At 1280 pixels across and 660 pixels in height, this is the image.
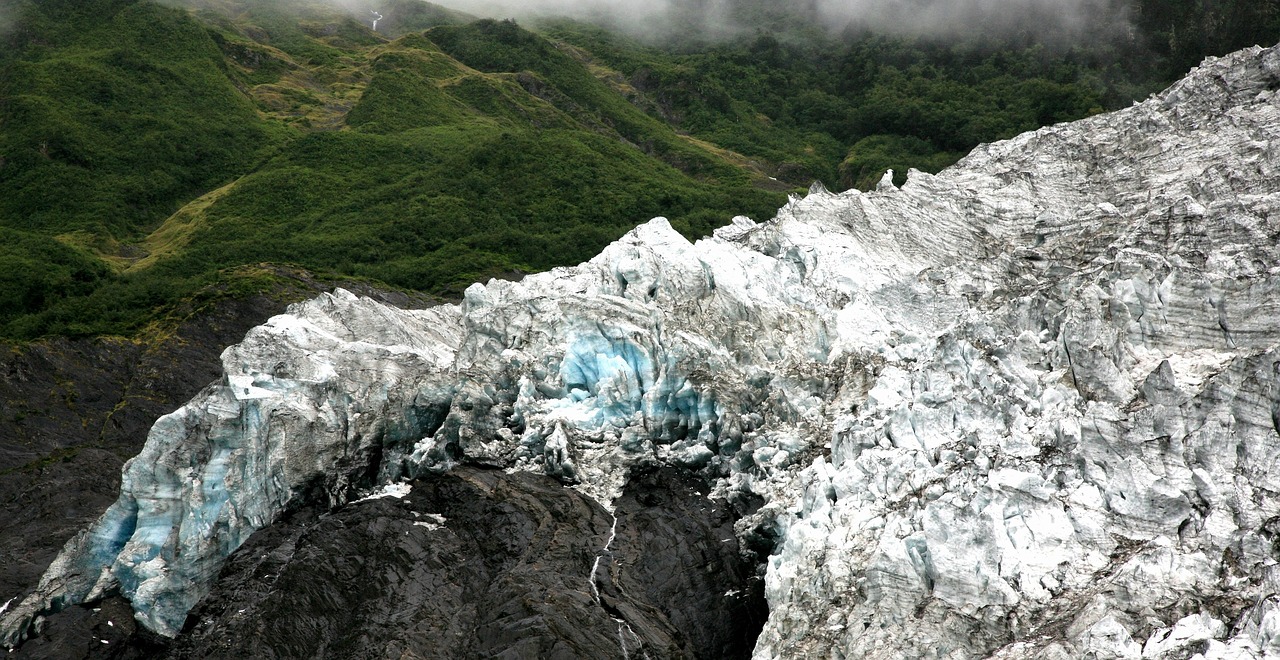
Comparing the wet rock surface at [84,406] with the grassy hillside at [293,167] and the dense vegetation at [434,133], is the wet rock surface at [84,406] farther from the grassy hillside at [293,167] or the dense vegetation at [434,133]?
the dense vegetation at [434,133]

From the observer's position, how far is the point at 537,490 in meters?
36.0

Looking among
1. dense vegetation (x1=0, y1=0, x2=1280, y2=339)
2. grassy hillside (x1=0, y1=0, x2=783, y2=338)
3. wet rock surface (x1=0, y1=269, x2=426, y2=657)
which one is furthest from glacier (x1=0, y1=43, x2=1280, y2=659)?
dense vegetation (x1=0, y1=0, x2=1280, y2=339)

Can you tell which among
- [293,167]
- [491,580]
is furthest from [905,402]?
[293,167]

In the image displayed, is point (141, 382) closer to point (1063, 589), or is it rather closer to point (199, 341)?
point (199, 341)

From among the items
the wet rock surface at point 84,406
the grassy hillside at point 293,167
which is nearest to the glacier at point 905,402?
the wet rock surface at point 84,406

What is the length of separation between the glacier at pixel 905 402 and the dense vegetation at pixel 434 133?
133 ft

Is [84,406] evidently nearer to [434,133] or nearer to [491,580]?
[491,580]

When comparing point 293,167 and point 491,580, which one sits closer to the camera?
point 491,580

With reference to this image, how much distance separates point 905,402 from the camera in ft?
106

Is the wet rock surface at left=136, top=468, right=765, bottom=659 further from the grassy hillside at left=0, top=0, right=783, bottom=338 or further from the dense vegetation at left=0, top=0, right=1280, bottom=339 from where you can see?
the dense vegetation at left=0, top=0, right=1280, bottom=339

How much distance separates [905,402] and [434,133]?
9701 centimetres

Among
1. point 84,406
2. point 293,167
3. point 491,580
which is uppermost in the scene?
point 491,580

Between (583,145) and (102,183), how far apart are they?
4858 cm

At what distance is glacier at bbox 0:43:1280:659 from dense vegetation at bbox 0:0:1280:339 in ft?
133
